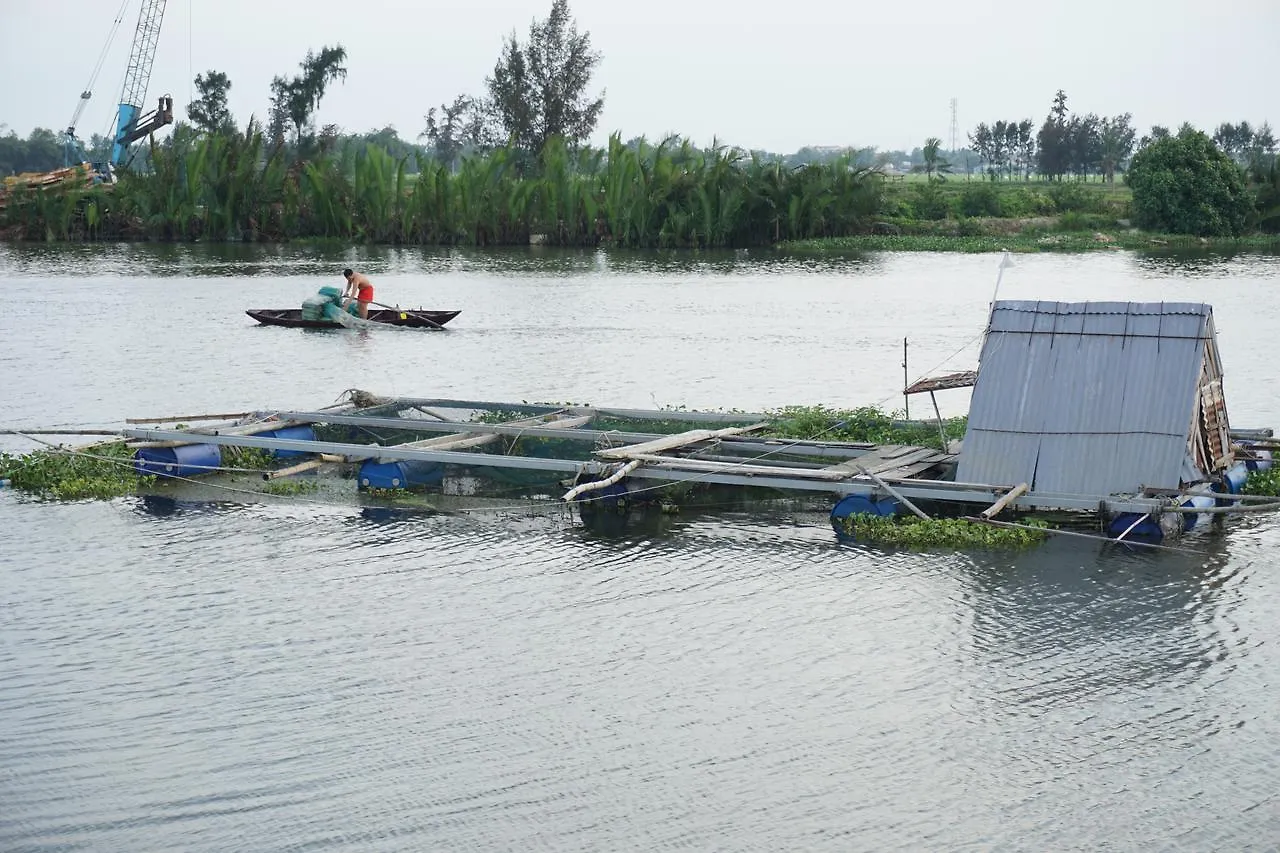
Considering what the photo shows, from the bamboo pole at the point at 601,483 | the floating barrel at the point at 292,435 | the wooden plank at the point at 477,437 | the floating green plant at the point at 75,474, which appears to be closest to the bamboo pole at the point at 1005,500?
the bamboo pole at the point at 601,483

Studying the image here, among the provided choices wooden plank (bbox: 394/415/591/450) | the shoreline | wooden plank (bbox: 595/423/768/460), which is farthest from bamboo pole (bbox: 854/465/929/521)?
the shoreline

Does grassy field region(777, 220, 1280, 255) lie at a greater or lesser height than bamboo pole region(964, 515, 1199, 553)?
greater

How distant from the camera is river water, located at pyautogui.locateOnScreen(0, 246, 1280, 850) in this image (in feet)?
25.7

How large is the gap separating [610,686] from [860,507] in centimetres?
408

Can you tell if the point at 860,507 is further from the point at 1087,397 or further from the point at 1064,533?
the point at 1087,397

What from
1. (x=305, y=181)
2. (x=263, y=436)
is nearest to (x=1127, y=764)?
(x=263, y=436)

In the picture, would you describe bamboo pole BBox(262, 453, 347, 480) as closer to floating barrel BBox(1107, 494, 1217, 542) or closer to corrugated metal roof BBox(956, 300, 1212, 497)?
corrugated metal roof BBox(956, 300, 1212, 497)

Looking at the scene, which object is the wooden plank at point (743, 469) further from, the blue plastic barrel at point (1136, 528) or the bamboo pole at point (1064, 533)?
the blue plastic barrel at point (1136, 528)

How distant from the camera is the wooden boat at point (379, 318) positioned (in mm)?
29891

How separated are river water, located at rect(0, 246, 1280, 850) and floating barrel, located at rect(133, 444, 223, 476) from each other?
0.79m

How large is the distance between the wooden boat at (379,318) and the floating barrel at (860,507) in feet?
58.6

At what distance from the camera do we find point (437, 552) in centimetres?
1293

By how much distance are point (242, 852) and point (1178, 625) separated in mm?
6812

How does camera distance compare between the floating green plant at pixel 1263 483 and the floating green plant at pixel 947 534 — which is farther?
the floating green plant at pixel 1263 483
